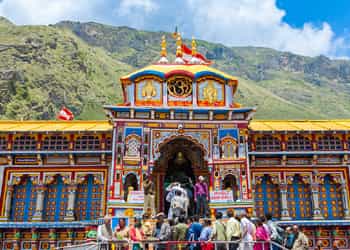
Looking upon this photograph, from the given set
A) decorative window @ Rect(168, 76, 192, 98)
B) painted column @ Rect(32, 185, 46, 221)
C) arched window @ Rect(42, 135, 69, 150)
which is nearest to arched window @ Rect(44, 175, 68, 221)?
painted column @ Rect(32, 185, 46, 221)

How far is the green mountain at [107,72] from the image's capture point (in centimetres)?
8062

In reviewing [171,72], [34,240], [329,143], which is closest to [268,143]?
[329,143]

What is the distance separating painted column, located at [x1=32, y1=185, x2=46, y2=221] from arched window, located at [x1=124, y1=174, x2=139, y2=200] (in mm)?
5268

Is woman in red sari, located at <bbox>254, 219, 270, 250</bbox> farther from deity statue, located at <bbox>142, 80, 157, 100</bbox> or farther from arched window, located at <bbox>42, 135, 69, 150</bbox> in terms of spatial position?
arched window, located at <bbox>42, 135, 69, 150</bbox>

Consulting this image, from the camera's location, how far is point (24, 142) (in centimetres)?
2191

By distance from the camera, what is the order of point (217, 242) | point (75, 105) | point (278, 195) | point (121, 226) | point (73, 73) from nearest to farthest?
point (217, 242), point (121, 226), point (278, 195), point (75, 105), point (73, 73)

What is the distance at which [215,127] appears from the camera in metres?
20.7

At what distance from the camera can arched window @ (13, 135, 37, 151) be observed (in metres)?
21.8

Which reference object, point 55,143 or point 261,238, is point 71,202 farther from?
point 261,238

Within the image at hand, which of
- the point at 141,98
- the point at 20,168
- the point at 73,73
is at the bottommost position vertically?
the point at 20,168

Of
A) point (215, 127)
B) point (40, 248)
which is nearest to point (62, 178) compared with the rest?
point (40, 248)

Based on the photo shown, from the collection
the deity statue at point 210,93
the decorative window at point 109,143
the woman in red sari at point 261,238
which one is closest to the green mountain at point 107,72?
the decorative window at point 109,143

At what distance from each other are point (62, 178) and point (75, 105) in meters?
69.6

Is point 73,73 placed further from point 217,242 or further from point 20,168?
point 217,242
